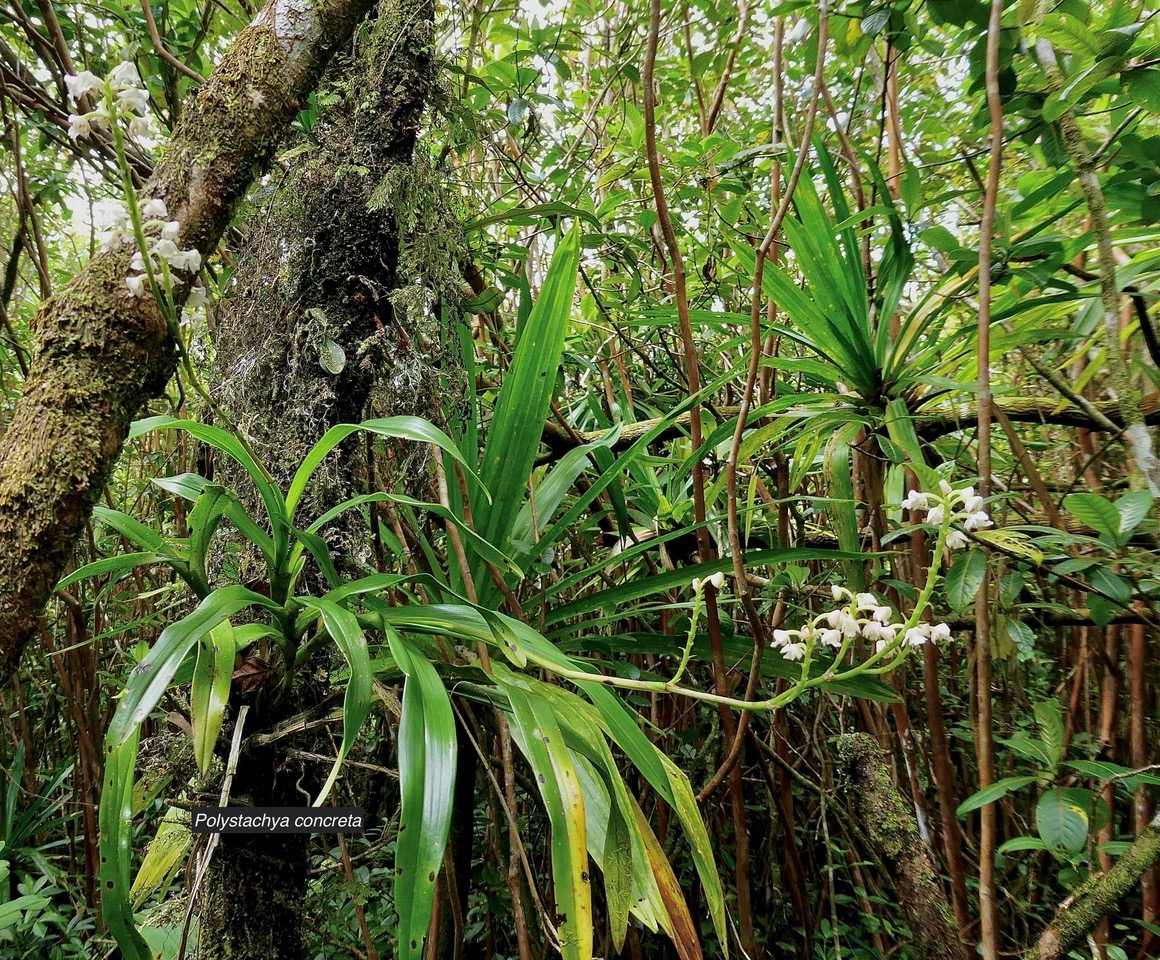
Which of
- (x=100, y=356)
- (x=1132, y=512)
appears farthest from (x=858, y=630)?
(x=100, y=356)

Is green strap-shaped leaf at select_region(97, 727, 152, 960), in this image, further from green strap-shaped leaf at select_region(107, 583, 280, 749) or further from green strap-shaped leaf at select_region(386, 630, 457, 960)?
green strap-shaped leaf at select_region(386, 630, 457, 960)

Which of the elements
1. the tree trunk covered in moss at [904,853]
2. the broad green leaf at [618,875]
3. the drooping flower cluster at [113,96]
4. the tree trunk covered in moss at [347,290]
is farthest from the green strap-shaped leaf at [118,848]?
the tree trunk covered in moss at [904,853]

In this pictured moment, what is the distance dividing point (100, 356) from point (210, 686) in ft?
0.93

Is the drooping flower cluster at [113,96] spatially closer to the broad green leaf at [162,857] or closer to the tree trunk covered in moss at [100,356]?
the tree trunk covered in moss at [100,356]

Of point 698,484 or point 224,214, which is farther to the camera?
point 698,484

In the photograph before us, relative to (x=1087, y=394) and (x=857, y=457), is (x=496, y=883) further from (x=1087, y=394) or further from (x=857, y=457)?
(x=1087, y=394)

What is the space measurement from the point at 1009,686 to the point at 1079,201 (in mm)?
1019

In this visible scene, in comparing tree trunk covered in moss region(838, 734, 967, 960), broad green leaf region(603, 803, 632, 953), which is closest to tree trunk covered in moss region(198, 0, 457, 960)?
broad green leaf region(603, 803, 632, 953)

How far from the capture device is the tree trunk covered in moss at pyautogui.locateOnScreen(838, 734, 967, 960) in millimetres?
628

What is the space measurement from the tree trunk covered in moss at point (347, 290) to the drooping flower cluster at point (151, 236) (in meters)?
0.24

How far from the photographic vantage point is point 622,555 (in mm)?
889

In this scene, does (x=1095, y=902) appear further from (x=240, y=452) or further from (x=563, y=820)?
(x=240, y=452)

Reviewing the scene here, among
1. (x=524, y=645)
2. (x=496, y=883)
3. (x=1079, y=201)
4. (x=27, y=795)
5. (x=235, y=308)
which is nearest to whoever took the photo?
(x=524, y=645)

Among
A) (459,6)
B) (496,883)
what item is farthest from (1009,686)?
Answer: (459,6)
